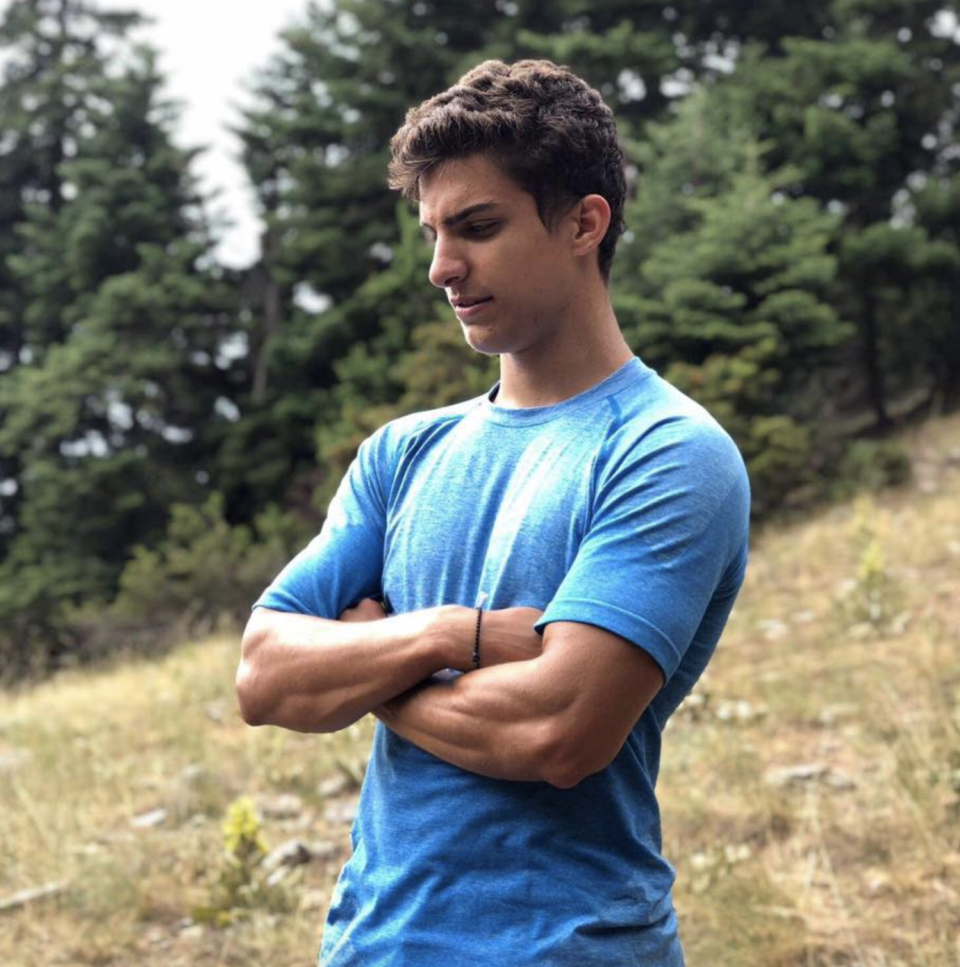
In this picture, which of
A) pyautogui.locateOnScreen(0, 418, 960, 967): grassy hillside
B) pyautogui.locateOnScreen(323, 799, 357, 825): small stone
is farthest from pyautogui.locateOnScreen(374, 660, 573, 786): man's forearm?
pyautogui.locateOnScreen(323, 799, 357, 825): small stone

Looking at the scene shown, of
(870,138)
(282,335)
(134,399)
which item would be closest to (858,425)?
(870,138)

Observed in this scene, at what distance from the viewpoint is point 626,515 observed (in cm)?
167

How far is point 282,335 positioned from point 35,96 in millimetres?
7204

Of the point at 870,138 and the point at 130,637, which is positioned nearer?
the point at 130,637

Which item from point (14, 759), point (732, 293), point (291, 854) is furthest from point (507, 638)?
point (732, 293)

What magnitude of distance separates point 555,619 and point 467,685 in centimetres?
18

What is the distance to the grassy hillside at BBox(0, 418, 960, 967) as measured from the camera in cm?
374

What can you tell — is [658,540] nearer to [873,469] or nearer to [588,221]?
[588,221]

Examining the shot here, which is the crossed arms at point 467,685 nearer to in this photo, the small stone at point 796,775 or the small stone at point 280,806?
the small stone at point 796,775

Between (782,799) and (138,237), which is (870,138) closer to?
(138,237)

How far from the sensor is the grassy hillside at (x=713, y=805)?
3.74 meters

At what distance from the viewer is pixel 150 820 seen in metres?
5.37

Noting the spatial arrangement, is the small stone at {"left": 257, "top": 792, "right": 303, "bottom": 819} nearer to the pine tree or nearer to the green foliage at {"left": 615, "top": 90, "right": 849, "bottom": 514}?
the green foliage at {"left": 615, "top": 90, "right": 849, "bottom": 514}

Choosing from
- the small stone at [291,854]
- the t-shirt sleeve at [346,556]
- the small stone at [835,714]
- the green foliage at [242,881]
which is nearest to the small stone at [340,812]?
the small stone at [291,854]
